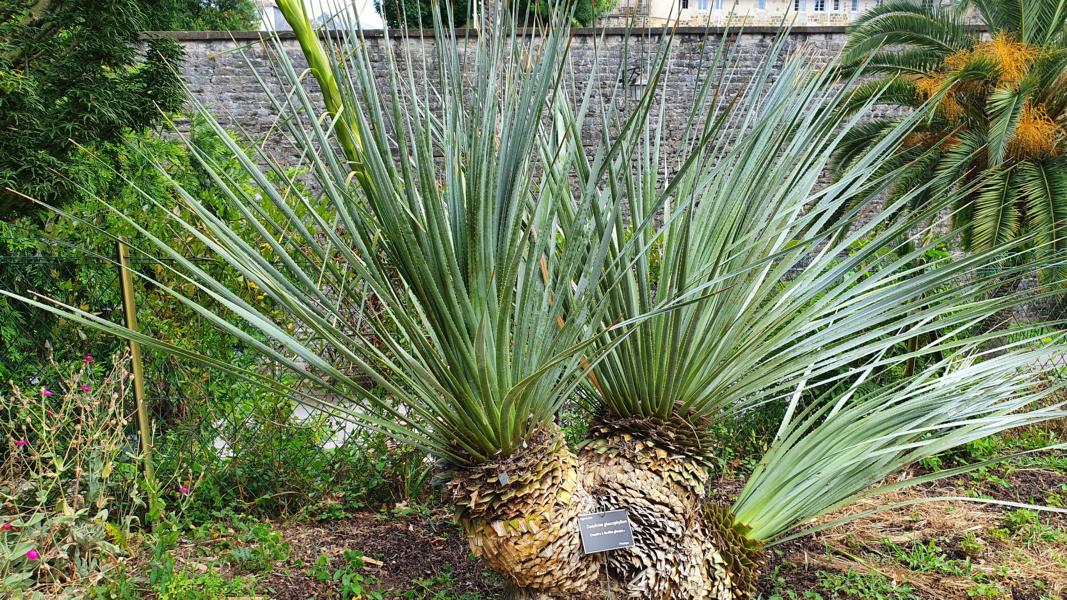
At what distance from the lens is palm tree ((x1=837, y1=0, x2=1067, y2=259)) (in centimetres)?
570

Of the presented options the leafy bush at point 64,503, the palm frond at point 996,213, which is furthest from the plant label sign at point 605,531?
the palm frond at point 996,213

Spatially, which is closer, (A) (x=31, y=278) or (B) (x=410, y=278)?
(B) (x=410, y=278)

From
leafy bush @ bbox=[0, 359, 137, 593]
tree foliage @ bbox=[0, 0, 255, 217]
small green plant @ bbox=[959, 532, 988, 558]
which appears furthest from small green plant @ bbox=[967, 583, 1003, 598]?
tree foliage @ bbox=[0, 0, 255, 217]

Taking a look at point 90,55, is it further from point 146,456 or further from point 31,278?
point 146,456

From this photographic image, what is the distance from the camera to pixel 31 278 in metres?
3.34

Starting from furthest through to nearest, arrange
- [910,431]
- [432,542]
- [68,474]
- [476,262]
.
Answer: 1. [432,542]
2. [68,474]
3. [910,431]
4. [476,262]

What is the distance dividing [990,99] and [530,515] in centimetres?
568

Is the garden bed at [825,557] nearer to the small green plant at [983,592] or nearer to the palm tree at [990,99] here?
the small green plant at [983,592]

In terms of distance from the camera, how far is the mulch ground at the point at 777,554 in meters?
2.82

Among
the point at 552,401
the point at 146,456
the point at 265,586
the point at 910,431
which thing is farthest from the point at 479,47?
the point at 146,456

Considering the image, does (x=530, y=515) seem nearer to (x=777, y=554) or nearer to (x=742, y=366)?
(x=742, y=366)

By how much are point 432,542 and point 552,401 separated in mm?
1619

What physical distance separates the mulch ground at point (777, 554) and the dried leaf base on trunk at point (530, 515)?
674 millimetres

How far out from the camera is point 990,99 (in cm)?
584
